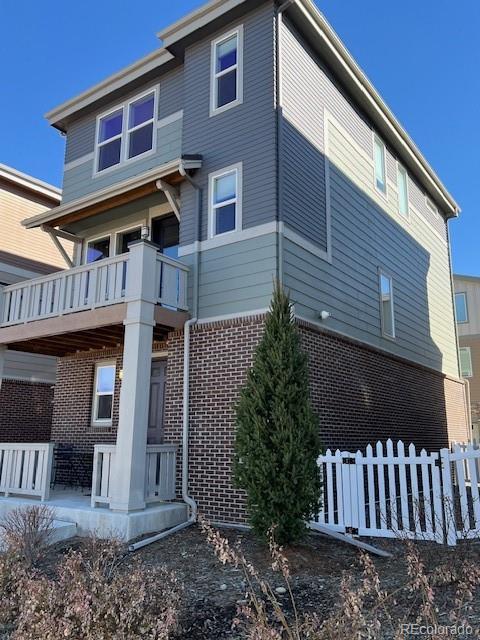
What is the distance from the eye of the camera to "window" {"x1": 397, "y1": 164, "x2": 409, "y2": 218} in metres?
14.9

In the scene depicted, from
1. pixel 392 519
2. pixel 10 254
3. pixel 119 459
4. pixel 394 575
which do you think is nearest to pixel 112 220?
pixel 10 254

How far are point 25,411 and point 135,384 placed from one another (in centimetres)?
887

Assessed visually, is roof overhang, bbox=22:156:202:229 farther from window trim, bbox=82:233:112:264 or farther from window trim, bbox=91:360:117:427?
window trim, bbox=91:360:117:427

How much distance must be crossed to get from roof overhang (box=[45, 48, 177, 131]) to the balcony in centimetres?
504

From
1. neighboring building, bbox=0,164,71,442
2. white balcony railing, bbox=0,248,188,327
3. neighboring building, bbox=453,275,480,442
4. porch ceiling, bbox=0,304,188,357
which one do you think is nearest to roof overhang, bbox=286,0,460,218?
white balcony railing, bbox=0,248,188,327

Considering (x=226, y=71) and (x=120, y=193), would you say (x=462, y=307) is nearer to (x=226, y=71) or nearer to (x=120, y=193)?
(x=226, y=71)

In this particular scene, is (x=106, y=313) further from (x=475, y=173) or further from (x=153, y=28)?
(x=475, y=173)

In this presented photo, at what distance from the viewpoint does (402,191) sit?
15.1m

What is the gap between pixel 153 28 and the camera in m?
11.2

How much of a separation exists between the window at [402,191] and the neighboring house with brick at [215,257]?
2.50 ft

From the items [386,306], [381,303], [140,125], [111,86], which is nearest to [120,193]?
[140,125]

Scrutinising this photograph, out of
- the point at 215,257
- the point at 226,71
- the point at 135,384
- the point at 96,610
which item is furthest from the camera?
the point at 226,71

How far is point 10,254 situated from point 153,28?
8214 mm

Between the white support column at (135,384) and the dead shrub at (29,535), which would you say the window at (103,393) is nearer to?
the white support column at (135,384)
